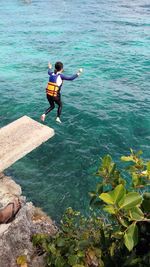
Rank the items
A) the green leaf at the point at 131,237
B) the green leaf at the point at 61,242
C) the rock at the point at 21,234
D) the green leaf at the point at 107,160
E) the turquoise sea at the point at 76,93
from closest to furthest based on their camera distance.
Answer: the green leaf at the point at 131,237
the green leaf at the point at 107,160
the green leaf at the point at 61,242
the rock at the point at 21,234
the turquoise sea at the point at 76,93

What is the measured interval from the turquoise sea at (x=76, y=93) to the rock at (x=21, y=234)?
1784 millimetres

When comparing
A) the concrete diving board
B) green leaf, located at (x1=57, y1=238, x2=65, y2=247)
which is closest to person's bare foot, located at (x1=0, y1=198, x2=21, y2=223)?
green leaf, located at (x1=57, y1=238, x2=65, y2=247)

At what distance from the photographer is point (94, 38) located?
105ft

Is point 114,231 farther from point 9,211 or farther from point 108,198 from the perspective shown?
point 9,211

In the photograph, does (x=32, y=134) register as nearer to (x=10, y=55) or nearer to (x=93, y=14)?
(x=10, y=55)

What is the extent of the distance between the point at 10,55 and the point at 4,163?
16967 millimetres

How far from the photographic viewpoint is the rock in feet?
26.5

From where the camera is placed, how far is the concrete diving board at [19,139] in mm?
12550

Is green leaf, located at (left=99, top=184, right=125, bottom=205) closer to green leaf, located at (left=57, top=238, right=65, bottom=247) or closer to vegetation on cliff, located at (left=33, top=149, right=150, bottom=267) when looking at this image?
vegetation on cliff, located at (left=33, top=149, right=150, bottom=267)

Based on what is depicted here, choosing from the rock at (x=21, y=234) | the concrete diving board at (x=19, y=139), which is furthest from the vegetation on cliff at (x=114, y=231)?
the concrete diving board at (x=19, y=139)

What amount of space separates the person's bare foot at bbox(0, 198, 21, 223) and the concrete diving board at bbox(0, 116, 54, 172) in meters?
2.56

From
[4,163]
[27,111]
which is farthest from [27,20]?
[4,163]

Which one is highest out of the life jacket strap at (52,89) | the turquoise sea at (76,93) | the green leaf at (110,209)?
the green leaf at (110,209)

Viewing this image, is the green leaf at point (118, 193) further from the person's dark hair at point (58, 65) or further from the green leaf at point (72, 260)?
the person's dark hair at point (58, 65)
